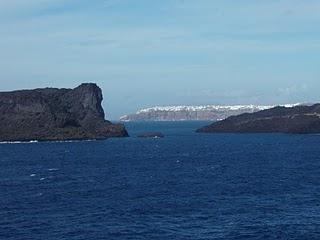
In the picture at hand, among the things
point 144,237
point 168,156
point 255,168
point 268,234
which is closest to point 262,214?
point 268,234

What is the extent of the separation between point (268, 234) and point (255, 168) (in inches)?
2326

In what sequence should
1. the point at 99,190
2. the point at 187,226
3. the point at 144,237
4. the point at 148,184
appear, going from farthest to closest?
the point at 148,184
the point at 99,190
the point at 187,226
the point at 144,237

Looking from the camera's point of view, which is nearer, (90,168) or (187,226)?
(187,226)

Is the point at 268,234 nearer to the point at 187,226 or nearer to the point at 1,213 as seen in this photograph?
the point at 187,226

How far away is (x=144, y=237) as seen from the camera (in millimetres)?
57219

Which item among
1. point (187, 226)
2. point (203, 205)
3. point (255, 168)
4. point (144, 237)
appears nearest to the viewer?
point (144, 237)

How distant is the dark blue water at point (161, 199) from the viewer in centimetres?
6009

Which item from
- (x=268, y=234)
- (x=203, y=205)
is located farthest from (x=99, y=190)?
(x=268, y=234)

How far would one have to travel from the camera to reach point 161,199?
77688 mm

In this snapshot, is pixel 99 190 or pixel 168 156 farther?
pixel 168 156

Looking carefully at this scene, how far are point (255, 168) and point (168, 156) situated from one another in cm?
3429

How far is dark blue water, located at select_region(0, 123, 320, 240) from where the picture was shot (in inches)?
2366

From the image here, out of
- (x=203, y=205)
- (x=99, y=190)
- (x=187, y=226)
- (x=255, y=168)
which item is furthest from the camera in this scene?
(x=255, y=168)

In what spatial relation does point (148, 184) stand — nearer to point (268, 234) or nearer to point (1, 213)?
point (1, 213)
